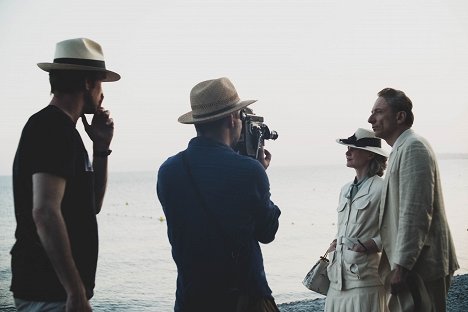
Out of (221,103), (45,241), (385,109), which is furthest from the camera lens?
(385,109)

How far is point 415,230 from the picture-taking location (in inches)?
132

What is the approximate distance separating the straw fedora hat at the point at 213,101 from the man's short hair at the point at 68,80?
731mm

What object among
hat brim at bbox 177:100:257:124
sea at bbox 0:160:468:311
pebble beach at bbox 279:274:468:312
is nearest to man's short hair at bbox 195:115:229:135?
hat brim at bbox 177:100:257:124

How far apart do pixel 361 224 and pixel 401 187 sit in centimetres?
104

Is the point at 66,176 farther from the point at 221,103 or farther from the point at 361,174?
the point at 361,174

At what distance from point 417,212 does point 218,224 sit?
4.54 ft

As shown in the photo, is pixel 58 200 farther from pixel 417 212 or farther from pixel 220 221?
pixel 417 212

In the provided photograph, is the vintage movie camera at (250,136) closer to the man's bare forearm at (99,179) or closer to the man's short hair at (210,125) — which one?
the man's short hair at (210,125)

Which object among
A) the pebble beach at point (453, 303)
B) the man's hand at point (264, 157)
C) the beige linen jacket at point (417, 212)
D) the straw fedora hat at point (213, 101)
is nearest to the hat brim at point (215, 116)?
the straw fedora hat at point (213, 101)

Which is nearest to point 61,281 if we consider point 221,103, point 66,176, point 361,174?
point 66,176

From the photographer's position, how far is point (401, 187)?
3467mm

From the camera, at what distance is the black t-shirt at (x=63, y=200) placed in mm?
2314

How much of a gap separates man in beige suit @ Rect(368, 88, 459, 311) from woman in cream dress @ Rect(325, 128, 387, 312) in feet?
2.36

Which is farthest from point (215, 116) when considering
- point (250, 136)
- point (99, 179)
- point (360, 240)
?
point (360, 240)
